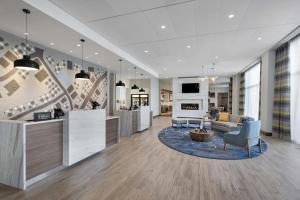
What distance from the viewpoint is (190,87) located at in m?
12.2

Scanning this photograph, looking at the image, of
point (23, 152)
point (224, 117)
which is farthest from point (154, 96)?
point (23, 152)

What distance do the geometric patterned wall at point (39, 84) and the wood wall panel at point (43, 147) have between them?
2000 mm

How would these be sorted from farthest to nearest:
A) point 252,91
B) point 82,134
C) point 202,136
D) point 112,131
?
point 252,91 < point 202,136 < point 112,131 < point 82,134

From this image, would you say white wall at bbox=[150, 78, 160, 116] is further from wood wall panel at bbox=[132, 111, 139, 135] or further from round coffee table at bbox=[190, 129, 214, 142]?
round coffee table at bbox=[190, 129, 214, 142]

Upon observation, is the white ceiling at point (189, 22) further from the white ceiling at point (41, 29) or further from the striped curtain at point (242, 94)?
the striped curtain at point (242, 94)

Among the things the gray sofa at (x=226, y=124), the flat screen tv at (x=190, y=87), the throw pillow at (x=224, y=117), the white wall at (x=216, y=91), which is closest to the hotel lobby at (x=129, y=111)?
the gray sofa at (x=226, y=124)

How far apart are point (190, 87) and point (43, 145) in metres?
10.9

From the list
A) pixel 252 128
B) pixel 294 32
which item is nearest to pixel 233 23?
pixel 294 32

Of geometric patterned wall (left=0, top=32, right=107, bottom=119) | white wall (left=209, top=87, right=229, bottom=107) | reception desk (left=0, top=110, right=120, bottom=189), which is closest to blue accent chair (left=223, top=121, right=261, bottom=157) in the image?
reception desk (left=0, top=110, right=120, bottom=189)

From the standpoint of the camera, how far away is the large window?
26.6ft

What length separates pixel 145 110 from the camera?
312 inches

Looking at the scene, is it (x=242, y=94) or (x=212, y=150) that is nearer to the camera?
(x=212, y=150)

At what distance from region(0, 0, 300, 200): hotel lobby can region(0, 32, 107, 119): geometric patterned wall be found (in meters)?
0.03

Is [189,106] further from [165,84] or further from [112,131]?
[112,131]
